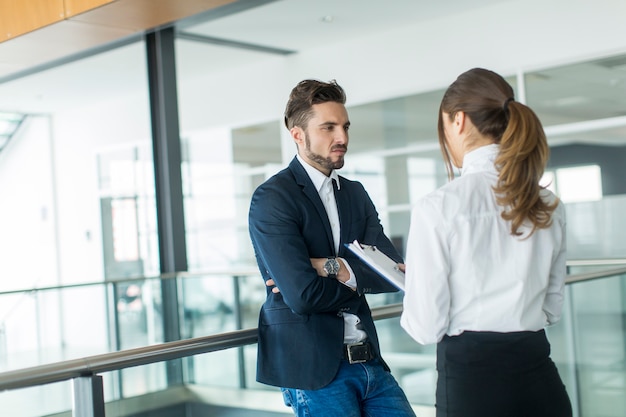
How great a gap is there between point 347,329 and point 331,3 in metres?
6.38

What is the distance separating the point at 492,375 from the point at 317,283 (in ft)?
1.81

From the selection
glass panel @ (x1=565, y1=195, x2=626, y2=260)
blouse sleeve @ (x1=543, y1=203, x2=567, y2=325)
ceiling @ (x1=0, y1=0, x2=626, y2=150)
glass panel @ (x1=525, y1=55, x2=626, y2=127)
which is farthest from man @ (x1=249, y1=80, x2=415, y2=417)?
glass panel @ (x1=525, y1=55, x2=626, y2=127)

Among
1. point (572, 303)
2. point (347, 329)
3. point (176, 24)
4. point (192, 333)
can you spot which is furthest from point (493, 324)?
point (176, 24)

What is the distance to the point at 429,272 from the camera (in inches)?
68.1

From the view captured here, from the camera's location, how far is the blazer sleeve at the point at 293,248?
2.12 m

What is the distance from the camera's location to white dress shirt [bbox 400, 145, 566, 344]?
5.67ft

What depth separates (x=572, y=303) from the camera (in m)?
5.25

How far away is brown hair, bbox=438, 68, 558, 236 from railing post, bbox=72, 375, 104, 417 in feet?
3.63

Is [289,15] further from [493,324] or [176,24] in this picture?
[493,324]

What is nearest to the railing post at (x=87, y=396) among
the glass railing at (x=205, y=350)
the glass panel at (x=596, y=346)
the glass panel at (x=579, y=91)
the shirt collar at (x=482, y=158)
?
the glass railing at (x=205, y=350)

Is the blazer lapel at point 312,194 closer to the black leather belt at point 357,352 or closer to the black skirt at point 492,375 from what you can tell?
the black leather belt at point 357,352

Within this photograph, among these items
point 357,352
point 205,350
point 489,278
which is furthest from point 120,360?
point 489,278

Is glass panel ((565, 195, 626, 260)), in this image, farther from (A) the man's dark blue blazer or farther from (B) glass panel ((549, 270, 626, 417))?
(A) the man's dark blue blazer

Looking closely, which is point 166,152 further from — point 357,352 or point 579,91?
point 357,352
